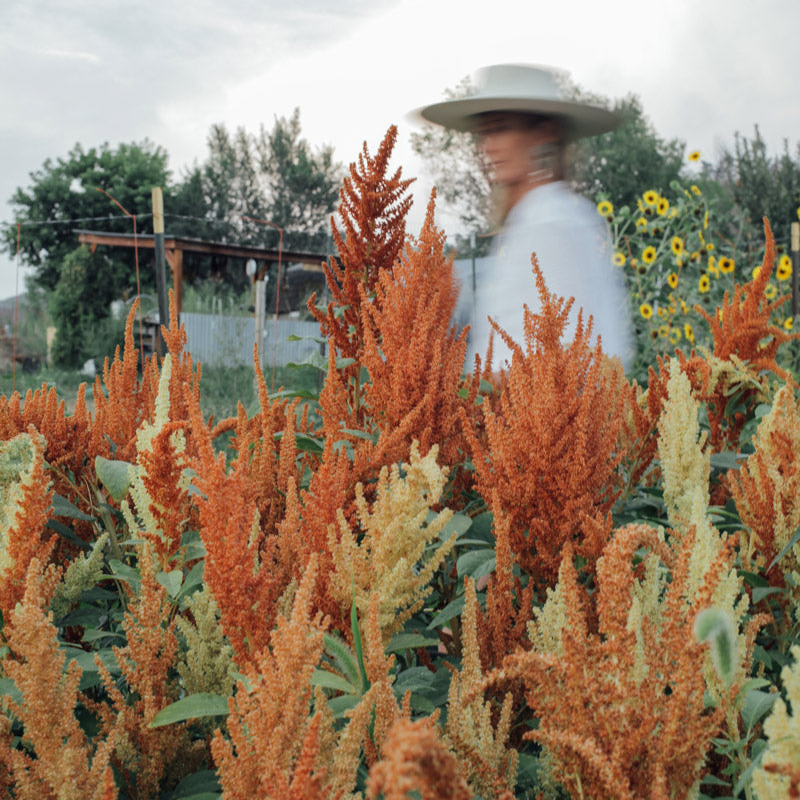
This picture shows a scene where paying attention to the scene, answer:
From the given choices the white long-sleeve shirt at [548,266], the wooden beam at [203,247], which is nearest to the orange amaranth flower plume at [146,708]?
the white long-sleeve shirt at [548,266]

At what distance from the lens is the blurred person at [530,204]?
2527mm

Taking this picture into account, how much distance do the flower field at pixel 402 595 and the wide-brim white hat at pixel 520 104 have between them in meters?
1.46

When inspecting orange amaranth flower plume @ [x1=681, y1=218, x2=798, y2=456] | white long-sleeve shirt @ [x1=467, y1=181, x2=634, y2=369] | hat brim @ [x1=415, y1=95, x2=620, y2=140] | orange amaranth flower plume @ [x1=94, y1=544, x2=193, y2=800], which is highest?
hat brim @ [x1=415, y1=95, x2=620, y2=140]

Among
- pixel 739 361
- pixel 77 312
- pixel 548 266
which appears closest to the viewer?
pixel 739 361

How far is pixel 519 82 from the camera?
271 centimetres

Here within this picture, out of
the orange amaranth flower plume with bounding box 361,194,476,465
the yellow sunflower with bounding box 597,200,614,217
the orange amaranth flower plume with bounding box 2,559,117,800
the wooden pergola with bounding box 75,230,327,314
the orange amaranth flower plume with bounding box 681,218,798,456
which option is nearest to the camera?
the orange amaranth flower plume with bounding box 2,559,117,800

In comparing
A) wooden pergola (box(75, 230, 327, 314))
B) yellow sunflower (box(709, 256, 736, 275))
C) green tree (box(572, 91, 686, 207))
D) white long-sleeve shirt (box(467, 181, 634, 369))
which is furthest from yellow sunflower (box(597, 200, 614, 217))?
green tree (box(572, 91, 686, 207))

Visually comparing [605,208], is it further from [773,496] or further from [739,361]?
[773,496]

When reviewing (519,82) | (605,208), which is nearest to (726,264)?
(605,208)

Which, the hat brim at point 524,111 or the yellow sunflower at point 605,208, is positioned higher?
the yellow sunflower at point 605,208

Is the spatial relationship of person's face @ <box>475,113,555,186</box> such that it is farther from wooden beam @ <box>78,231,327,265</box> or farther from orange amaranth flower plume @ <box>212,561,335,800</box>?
wooden beam @ <box>78,231,327,265</box>

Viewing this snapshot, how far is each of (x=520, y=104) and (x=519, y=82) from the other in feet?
0.61

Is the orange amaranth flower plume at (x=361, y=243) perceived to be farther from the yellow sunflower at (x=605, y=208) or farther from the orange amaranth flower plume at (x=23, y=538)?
the yellow sunflower at (x=605, y=208)

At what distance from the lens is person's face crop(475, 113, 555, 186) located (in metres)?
2.63
